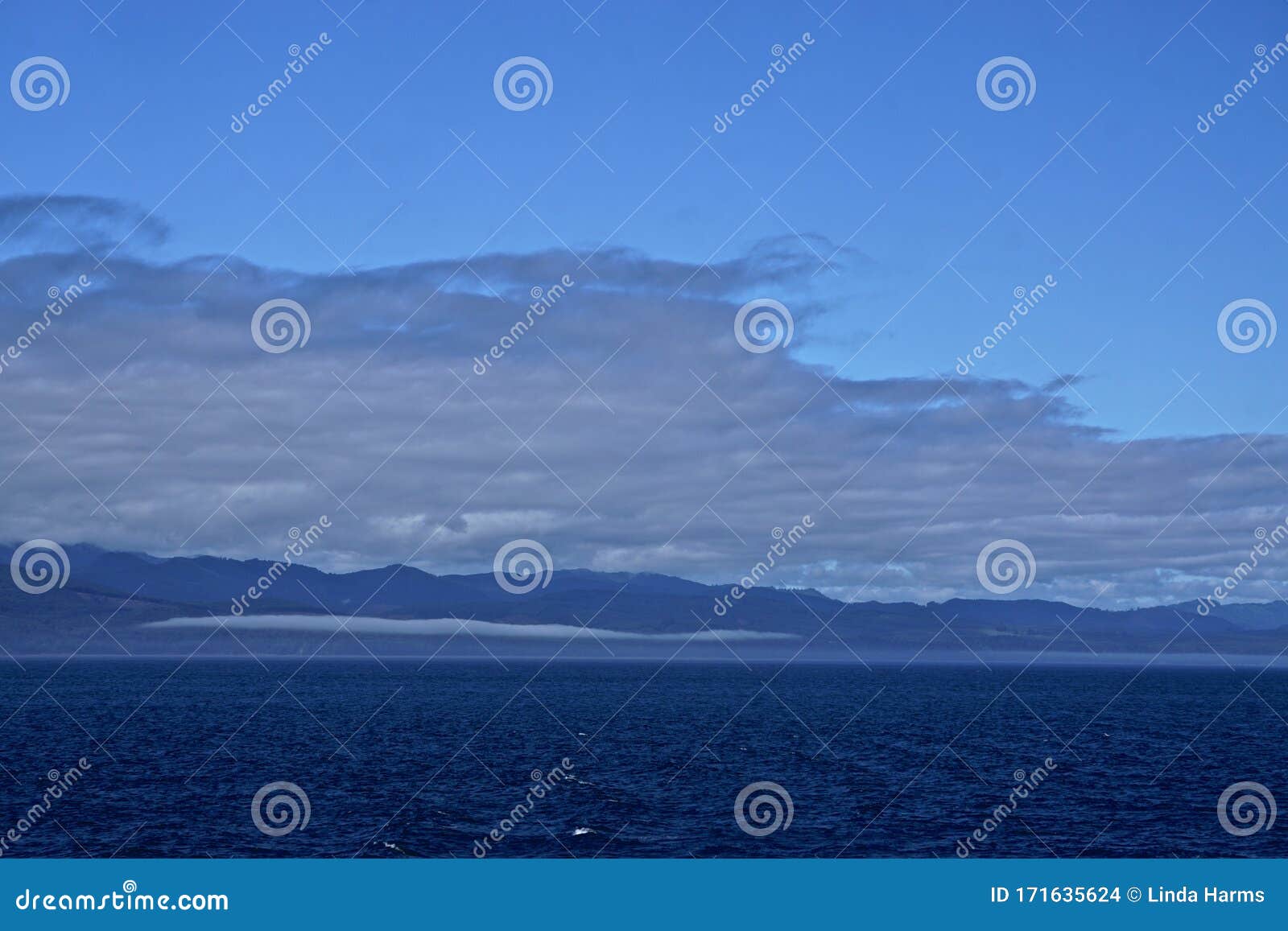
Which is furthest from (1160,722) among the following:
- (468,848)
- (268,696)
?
(268,696)
